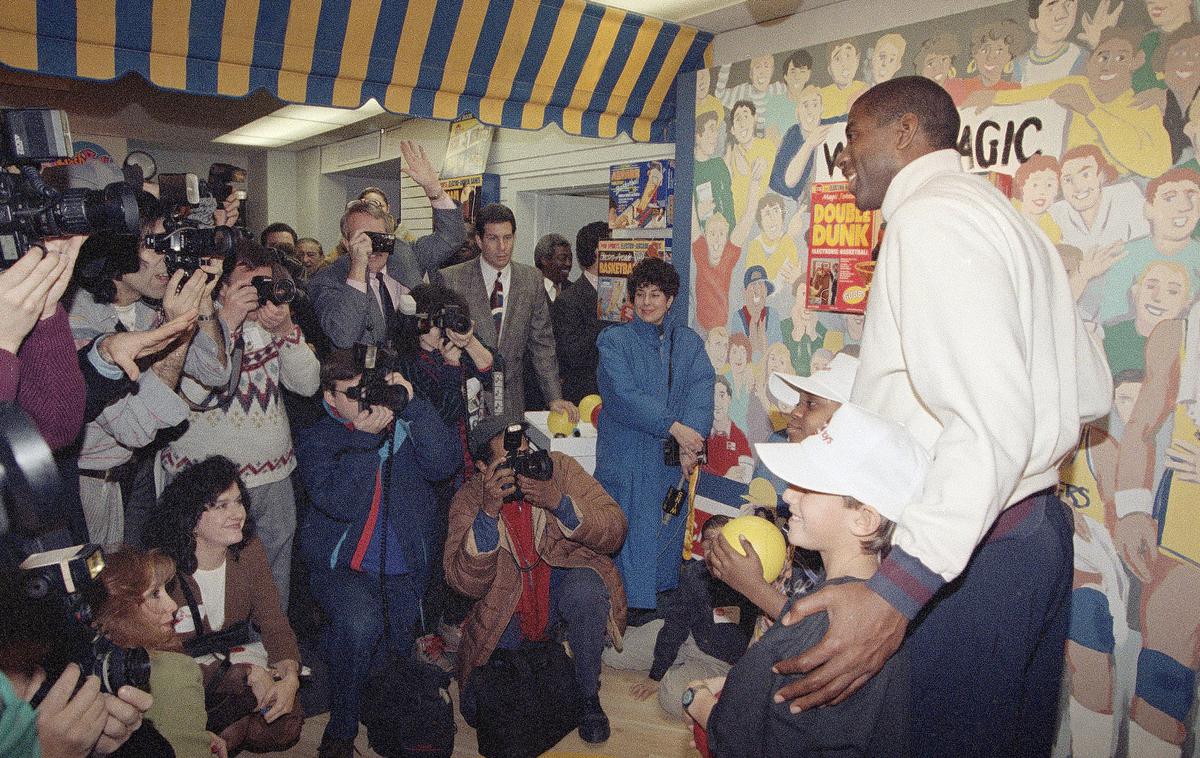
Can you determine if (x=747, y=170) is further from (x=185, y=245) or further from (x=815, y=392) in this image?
(x=185, y=245)

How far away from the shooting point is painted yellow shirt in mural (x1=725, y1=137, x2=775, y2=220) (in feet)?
12.8

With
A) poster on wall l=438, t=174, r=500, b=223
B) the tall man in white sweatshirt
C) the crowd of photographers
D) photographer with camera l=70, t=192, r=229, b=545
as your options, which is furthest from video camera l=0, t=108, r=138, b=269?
poster on wall l=438, t=174, r=500, b=223

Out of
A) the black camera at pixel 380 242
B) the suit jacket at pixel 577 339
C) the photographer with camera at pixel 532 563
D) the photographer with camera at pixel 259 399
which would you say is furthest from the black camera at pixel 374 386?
the suit jacket at pixel 577 339

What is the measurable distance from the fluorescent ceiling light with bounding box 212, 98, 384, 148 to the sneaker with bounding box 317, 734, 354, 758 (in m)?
6.13

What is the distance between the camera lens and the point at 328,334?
3814 millimetres

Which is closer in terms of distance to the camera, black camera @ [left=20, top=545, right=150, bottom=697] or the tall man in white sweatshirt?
the tall man in white sweatshirt

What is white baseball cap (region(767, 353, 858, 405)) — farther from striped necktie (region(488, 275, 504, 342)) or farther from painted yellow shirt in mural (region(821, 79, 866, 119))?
striped necktie (region(488, 275, 504, 342))

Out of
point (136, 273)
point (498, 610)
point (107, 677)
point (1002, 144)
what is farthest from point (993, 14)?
point (107, 677)

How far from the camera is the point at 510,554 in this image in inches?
126

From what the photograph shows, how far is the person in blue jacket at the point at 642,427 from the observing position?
4023mm

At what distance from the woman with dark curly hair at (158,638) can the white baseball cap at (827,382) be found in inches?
74.8

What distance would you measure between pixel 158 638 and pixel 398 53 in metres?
2.63

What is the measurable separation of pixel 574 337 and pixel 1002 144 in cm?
282

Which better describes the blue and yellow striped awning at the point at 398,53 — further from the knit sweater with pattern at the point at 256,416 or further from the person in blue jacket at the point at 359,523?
the person in blue jacket at the point at 359,523
